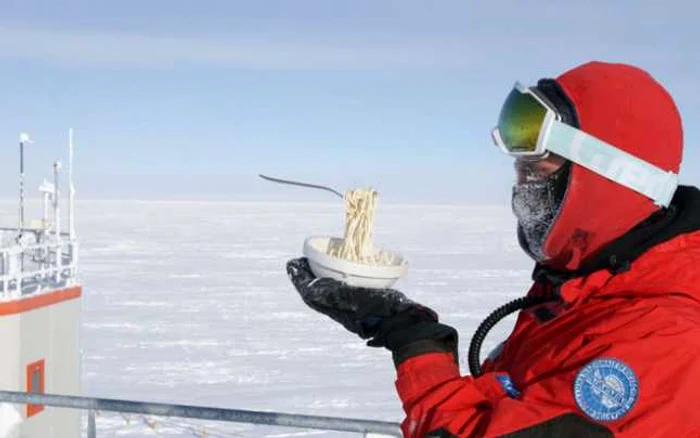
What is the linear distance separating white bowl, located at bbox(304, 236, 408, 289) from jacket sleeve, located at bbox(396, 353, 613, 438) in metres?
0.31

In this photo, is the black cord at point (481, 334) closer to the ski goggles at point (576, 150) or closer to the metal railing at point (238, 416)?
the ski goggles at point (576, 150)

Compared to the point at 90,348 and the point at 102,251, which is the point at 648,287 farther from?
the point at 102,251

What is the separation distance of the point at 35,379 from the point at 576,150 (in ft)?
22.8

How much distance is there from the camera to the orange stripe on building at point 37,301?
696cm

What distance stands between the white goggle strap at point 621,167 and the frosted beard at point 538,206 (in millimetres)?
89

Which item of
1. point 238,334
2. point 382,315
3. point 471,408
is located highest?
point 382,315

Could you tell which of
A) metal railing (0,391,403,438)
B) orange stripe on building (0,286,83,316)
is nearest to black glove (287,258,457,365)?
metal railing (0,391,403,438)

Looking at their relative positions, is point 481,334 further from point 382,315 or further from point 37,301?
point 37,301

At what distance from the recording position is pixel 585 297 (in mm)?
1536

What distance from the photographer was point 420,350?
168 cm

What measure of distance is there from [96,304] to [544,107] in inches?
921

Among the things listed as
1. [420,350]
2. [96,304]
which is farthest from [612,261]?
[96,304]

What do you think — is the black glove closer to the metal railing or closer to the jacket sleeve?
the jacket sleeve

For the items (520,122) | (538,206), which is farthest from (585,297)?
(520,122)
